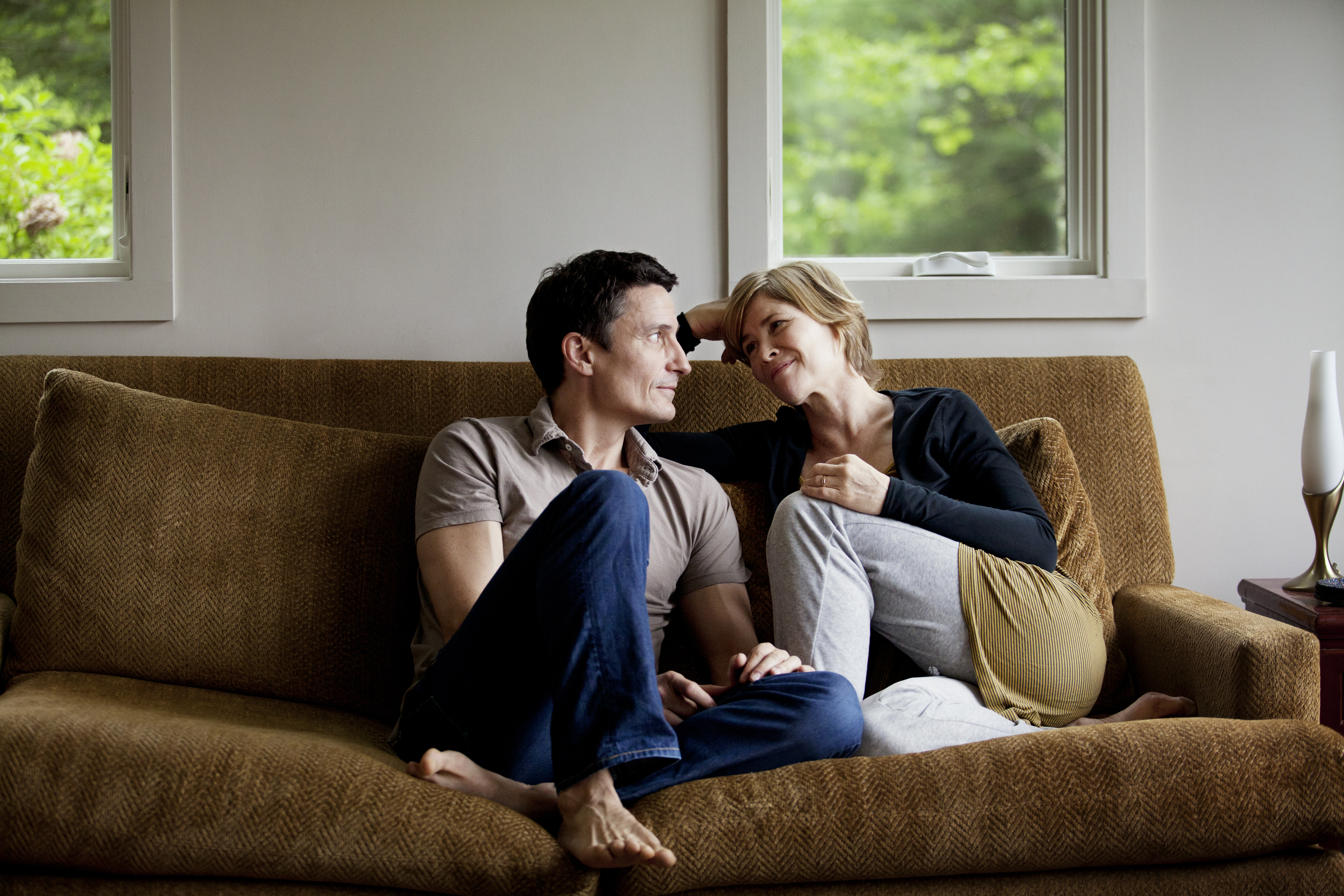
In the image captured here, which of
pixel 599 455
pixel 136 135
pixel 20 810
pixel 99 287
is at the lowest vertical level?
pixel 20 810

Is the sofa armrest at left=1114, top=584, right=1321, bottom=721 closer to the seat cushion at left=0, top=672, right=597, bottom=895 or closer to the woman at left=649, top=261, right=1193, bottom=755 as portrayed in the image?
the woman at left=649, top=261, right=1193, bottom=755

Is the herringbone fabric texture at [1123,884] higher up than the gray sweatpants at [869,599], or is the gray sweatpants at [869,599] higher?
the gray sweatpants at [869,599]

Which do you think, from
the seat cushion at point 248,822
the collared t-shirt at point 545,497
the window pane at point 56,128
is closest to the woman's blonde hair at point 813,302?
the collared t-shirt at point 545,497

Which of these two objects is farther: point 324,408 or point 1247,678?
point 324,408

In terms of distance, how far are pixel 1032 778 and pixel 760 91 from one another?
5.36ft

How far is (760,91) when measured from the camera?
220 cm

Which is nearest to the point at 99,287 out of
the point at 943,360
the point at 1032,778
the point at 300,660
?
the point at 300,660

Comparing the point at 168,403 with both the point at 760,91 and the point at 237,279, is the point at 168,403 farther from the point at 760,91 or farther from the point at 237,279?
the point at 760,91

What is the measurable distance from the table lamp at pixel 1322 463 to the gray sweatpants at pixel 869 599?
0.90 metres

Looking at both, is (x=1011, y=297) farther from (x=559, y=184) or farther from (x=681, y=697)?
(x=681, y=697)

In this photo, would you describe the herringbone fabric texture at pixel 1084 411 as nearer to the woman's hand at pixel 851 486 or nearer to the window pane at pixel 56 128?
the woman's hand at pixel 851 486

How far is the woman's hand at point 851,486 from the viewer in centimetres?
153

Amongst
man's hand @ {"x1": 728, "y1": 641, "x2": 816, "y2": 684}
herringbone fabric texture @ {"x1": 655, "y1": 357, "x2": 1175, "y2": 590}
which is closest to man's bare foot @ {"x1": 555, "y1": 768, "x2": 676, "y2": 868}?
man's hand @ {"x1": 728, "y1": 641, "x2": 816, "y2": 684}

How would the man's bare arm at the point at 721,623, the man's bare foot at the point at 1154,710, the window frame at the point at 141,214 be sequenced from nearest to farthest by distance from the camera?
the man's bare foot at the point at 1154,710
the man's bare arm at the point at 721,623
the window frame at the point at 141,214
